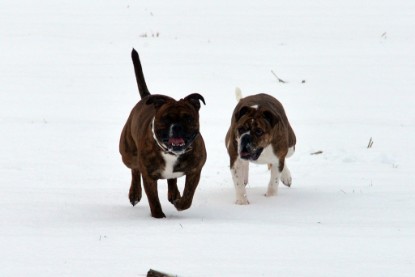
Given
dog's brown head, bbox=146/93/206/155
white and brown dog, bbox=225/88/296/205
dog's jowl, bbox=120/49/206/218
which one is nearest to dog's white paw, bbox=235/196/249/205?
white and brown dog, bbox=225/88/296/205

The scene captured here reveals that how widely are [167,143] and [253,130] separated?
1558mm

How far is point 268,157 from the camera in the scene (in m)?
8.53

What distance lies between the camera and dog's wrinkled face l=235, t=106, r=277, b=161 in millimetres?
8055

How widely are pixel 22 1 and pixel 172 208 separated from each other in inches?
658

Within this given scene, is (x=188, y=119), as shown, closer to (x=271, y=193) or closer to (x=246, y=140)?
(x=246, y=140)

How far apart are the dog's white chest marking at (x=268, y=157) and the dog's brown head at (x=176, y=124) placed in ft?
5.48

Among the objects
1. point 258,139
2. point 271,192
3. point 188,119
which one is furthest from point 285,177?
point 188,119

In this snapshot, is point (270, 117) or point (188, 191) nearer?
point (188, 191)

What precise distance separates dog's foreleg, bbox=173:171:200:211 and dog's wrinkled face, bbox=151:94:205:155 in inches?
17.7

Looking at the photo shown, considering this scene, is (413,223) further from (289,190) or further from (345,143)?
(345,143)

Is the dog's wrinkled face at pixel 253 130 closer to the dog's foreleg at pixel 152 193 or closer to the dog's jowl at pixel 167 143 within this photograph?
the dog's jowl at pixel 167 143

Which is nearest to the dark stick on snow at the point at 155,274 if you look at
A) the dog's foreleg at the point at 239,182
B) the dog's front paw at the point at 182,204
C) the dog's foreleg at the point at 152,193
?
the dog's foreleg at the point at 152,193

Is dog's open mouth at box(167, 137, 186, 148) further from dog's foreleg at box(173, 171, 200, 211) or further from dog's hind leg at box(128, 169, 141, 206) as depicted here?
dog's hind leg at box(128, 169, 141, 206)

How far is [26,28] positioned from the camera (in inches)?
788
